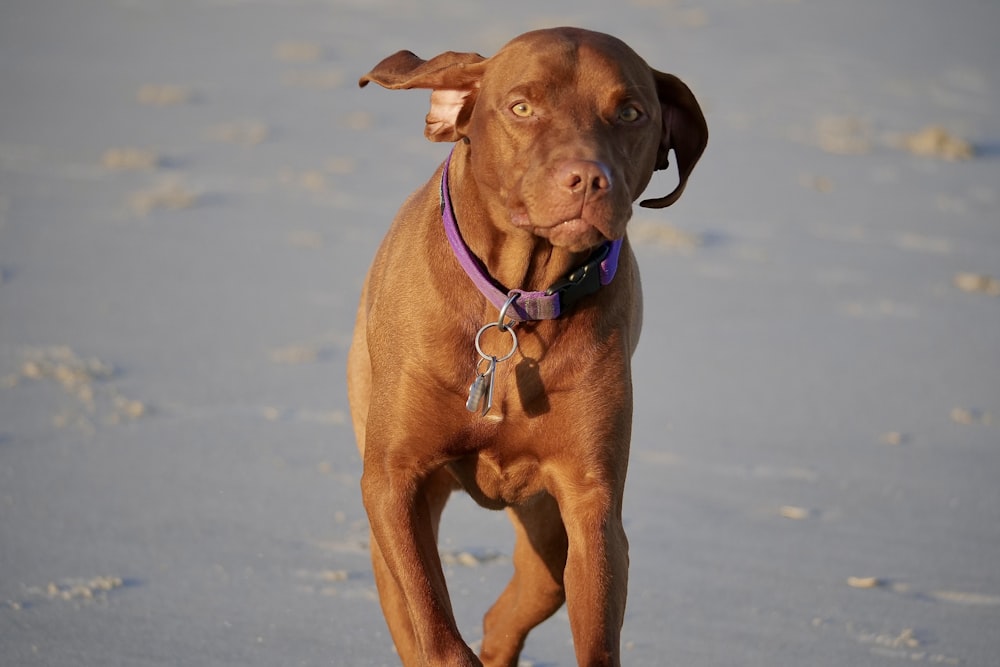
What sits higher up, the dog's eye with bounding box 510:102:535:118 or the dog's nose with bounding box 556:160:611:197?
the dog's eye with bounding box 510:102:535:118

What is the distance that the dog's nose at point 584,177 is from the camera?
12.1 feet

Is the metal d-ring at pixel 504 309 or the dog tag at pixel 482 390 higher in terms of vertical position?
the metal d-ring at pixel 504 309

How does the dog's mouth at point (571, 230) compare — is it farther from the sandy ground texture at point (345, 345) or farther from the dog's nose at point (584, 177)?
the sandy ground texture at point (345, 345)

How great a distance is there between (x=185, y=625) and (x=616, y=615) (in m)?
1.57

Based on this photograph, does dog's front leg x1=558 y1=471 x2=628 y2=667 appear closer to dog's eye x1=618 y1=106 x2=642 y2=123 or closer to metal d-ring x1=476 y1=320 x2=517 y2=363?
metal d-ring x1=476 y1=320 x2=517 y2=363

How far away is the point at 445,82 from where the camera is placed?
4.16m

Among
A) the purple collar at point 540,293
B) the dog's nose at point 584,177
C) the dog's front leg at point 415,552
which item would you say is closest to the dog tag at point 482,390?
the purple collar at point 540,293

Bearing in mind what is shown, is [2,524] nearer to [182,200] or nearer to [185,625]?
[185,625]

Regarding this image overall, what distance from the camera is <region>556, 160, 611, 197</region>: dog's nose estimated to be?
3674 mm

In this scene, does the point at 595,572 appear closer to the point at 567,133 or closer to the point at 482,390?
the point at 482,390

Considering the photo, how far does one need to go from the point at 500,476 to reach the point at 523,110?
1.01 metres

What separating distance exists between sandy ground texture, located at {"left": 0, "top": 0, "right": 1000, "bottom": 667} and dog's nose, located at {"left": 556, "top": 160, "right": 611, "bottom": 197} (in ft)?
6.23

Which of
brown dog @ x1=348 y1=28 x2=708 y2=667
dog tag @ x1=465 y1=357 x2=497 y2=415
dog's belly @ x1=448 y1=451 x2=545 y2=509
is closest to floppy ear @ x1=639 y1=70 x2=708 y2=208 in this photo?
brown dog @ x1=348 y1=28 x2=708 y2=667

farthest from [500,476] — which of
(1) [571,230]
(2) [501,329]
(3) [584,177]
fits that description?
(3) [584,177]
